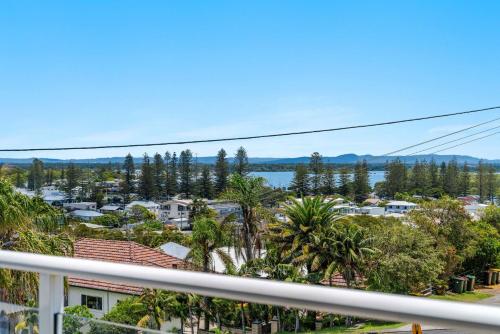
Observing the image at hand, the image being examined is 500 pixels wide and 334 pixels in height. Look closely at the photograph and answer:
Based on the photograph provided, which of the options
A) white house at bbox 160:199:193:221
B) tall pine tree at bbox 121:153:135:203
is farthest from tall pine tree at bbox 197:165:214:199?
tall pine tree at bbox 121:153:135:203

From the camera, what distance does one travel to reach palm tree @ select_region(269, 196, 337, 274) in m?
23.4

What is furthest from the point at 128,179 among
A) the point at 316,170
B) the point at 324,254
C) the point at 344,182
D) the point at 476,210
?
the point at 476,210

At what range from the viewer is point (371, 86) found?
7888 centimetres

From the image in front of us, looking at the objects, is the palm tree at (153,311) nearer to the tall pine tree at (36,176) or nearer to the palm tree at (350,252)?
the palm tree at (350,252)

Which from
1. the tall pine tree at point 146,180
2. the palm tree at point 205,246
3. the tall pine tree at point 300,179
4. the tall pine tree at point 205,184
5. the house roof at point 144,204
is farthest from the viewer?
the house roof at point 144,204

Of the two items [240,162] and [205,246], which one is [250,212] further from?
[240,162]

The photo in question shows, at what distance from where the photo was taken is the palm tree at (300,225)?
23438 millimetres

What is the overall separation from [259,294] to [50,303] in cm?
52

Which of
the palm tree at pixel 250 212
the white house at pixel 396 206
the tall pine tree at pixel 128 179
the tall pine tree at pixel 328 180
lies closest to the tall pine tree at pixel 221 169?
the tall pine tree at pixel 328 180

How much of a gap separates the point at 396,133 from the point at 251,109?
3196cm

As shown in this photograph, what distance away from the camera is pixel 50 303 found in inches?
44.1

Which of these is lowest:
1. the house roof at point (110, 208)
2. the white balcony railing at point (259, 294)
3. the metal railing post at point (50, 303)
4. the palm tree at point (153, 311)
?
the house roof at point (110, 208)

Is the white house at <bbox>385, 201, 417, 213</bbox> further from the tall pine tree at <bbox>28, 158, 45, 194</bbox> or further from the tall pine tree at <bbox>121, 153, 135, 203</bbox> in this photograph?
the tall pine tree at <bbox>28, 158, 45, 194</bbox>

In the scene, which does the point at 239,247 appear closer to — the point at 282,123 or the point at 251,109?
the point at 251,109
